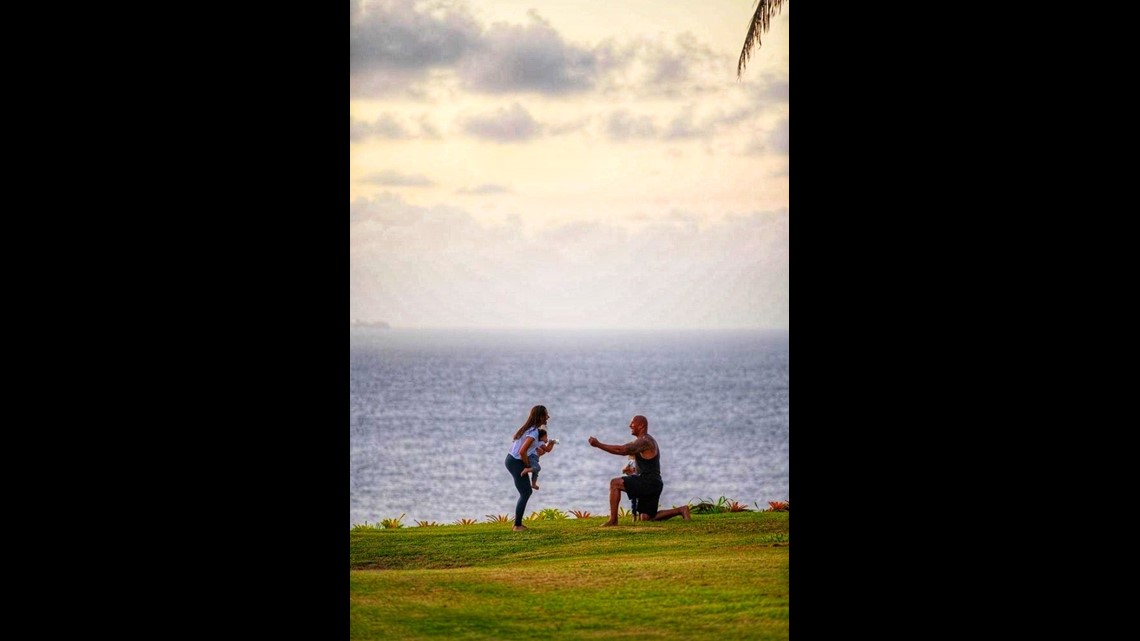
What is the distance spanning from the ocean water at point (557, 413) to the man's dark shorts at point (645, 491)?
885 inches

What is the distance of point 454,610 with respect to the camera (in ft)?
17.1

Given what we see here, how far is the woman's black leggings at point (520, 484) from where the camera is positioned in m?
7.25

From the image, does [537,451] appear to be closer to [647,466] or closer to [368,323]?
[647,466]

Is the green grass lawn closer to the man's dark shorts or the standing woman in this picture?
the man's dark shorts

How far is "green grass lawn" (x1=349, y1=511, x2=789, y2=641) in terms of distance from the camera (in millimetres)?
4969

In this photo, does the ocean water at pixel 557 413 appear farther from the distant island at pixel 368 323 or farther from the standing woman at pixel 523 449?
the standing woman at pixel 523 449

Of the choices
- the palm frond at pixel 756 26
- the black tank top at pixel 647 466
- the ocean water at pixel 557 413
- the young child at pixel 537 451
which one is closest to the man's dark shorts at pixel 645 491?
the black tank top at pixel 647 466

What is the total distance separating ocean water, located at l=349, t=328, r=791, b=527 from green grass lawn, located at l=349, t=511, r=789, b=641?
2289 centimetres

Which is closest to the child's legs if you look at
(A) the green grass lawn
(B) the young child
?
(B) the young child

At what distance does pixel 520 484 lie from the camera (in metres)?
7.38
